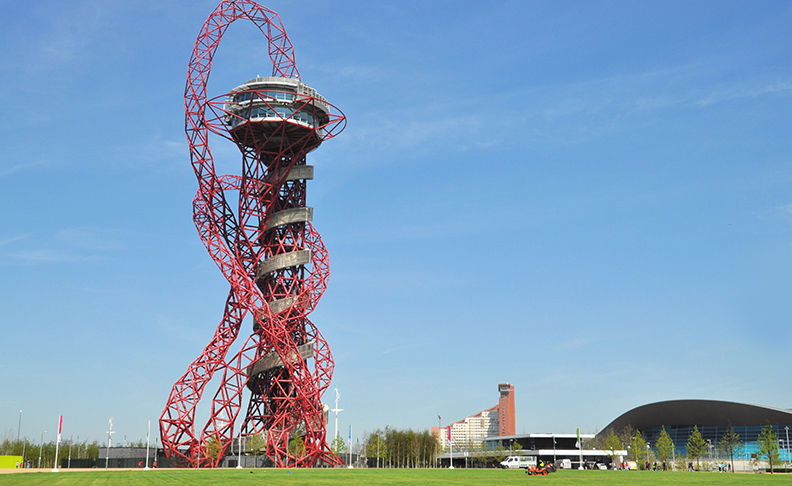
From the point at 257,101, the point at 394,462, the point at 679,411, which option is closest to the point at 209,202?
the point at 257,101

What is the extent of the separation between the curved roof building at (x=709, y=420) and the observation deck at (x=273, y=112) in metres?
61.5

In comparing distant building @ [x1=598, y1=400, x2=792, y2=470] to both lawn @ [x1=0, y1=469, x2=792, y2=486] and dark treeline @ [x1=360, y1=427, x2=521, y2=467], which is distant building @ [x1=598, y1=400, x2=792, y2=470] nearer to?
dark treeline @ [x1=360, y1=427, x2=521, y2=467]

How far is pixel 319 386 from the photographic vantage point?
219ft

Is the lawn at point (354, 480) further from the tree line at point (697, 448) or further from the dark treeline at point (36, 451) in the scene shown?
the dark treeline at point (36, 451)

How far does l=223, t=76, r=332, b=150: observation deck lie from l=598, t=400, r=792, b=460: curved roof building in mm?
61492

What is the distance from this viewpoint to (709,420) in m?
96.4


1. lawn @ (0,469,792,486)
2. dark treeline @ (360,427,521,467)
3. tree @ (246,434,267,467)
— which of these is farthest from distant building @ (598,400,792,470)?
lawn @ (0,469,792,486)

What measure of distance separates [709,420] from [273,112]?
68593 millimetres

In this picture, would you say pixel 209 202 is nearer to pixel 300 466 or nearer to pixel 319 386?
pixel 319 386

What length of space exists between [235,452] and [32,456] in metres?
44.5

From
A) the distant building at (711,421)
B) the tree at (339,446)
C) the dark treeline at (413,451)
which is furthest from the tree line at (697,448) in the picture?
the tree at (339,446)

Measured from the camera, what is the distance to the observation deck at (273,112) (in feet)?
216

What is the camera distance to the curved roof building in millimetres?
90250

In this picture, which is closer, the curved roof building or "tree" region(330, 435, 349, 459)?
"tree" region(330, 435, 349, 459)
